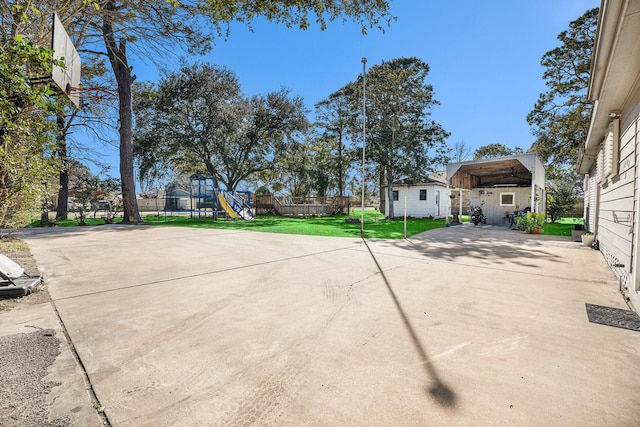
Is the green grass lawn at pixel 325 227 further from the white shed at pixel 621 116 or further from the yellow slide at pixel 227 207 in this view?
the white shed at pixel 621 116

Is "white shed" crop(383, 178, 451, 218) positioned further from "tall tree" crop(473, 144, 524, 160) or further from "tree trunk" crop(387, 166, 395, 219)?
"tall tree" crop(473, 144, 524, 160)

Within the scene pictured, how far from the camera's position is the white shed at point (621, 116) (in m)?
2.89

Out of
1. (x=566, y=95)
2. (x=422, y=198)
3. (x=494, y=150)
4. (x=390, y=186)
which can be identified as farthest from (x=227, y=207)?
(x=494, y=150)

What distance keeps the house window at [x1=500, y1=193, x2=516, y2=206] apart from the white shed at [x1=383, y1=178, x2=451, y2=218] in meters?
5.86

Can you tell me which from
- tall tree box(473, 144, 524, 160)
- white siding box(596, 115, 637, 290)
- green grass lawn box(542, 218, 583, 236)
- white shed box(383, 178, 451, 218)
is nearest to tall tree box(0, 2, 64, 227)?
white siding box(596, 115, 637, 290)

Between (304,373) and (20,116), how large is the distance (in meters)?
5.24

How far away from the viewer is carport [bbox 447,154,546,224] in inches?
611

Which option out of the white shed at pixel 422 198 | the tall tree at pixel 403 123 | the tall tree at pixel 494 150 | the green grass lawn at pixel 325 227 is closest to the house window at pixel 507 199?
the green grass lawn at pixel 325 227

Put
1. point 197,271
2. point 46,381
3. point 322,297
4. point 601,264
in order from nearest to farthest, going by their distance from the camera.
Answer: point 46,381 < point 322,297 < point 197,271 < point 601,264

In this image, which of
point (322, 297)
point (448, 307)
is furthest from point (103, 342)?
point (448, 307)

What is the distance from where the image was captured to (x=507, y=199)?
16.9 m

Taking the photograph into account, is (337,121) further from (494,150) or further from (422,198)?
(494,150)

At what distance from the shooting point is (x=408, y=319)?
3.18 meters

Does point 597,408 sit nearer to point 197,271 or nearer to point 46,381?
point 46,381
